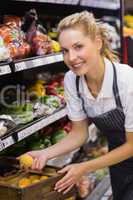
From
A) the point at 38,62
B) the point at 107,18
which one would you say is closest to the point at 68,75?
the point at 38,62

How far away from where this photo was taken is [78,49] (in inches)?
70.2

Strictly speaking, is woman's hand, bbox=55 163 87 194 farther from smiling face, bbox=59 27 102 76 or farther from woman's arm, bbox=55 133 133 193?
smiling face, bbox=59 27 102 76

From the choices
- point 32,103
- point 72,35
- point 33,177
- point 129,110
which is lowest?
point 33,177

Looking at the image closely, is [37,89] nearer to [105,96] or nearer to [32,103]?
[32,103]

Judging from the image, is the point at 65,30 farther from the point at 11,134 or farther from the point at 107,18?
the point at 107,18

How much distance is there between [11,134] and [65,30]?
590 millimetres

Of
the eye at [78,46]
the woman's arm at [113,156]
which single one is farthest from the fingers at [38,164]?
the eye at [78,46]

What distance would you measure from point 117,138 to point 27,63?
0.64 m

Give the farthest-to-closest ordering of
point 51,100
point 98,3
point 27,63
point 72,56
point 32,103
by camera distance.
Result: 1. point 98,3
2. point 51,100
3. point 32,103
4. point 27,63
5. point 72,56

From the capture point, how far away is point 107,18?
4.54 m

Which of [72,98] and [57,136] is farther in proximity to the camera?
[57,136]

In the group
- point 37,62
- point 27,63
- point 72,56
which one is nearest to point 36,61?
point 37,62

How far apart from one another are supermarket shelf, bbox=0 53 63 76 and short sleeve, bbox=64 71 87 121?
0.27 m

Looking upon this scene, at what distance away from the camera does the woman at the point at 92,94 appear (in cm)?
180
